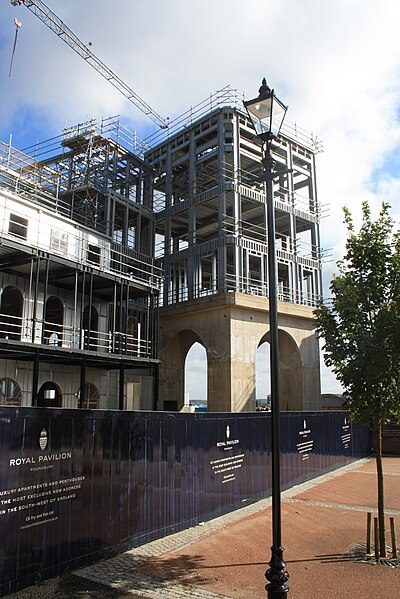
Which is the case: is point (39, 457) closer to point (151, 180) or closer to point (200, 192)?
point (200, 192)

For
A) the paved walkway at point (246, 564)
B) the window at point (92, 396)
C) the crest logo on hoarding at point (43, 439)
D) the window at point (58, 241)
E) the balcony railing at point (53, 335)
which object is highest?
the window at point (58, 241)

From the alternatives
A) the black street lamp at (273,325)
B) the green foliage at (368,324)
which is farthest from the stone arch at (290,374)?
the black street lamp at (273,325)

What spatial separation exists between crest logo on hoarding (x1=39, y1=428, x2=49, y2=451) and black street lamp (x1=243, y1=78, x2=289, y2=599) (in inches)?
141

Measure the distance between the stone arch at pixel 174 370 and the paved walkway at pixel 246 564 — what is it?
19.6 m

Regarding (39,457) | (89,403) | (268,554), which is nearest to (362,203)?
(268,554)

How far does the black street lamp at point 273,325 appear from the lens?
20.4ft

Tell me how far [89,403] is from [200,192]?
1613 centimetres

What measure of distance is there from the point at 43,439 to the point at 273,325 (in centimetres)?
401

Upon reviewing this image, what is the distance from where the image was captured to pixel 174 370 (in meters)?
32.9

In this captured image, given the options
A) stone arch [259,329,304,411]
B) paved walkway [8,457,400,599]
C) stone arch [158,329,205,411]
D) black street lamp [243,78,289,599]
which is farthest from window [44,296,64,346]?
black street lamp [243,78,289,599]

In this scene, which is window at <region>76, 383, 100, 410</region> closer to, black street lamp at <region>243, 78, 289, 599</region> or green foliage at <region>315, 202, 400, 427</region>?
green foliage at <region>315, 202, 400, 427</region>

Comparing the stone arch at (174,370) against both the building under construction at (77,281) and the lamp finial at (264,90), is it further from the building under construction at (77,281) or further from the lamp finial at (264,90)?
the lamp finial at (264,90)

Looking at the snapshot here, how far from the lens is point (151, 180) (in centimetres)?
3644

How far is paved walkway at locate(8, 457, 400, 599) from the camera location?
23.6 feet
